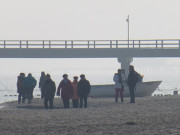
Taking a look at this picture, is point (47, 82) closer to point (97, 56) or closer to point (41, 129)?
point (41, 129)

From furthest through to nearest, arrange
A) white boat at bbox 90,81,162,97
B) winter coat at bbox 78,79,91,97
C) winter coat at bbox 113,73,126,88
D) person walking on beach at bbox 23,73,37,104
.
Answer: white boat at bbox 90,81,162,97, person walking on beach at bbox 23,73,37,104, winter coat at bbox 113,73,126,88, winter coat at bbox 78,79,91,97

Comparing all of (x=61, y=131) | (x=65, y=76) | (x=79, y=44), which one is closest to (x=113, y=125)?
(x=61, y=131)

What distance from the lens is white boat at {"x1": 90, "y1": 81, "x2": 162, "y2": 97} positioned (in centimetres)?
3572

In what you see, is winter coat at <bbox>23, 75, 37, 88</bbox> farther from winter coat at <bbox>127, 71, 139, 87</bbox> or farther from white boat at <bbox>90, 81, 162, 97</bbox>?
white boat at <bbox>90, 81, 162, 97</bbox>

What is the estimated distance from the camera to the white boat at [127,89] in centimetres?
3572

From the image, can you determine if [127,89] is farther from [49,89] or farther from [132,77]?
[49,89]

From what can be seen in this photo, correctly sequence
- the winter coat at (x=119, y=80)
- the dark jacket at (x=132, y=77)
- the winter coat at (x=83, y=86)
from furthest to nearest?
the winter coat at (x=119, y=80), the dark jacket at (x=132, y=77), the winter coat at (x=83, y=86)

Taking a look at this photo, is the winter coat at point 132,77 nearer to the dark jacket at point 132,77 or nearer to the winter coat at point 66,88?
the dark jacket at point 132,77

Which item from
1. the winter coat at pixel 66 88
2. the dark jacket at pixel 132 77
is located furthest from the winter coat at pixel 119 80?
the winter coat at pixel 66 88

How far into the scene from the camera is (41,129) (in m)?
12.9

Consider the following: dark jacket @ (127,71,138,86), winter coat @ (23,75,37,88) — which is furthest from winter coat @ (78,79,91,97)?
winter coat @ (23,75,37,88)

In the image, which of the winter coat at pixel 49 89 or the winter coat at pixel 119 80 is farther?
the winter coat at pixel 119 80

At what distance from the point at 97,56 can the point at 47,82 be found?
3671cm

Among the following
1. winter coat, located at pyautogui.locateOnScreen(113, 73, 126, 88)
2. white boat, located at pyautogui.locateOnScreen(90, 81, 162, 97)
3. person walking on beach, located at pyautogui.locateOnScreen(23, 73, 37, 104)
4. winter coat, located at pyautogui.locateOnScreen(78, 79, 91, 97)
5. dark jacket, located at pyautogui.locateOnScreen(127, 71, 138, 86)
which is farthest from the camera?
white boat, located at pyautogui.locateOnScreen(90, 81, 162, 97)
